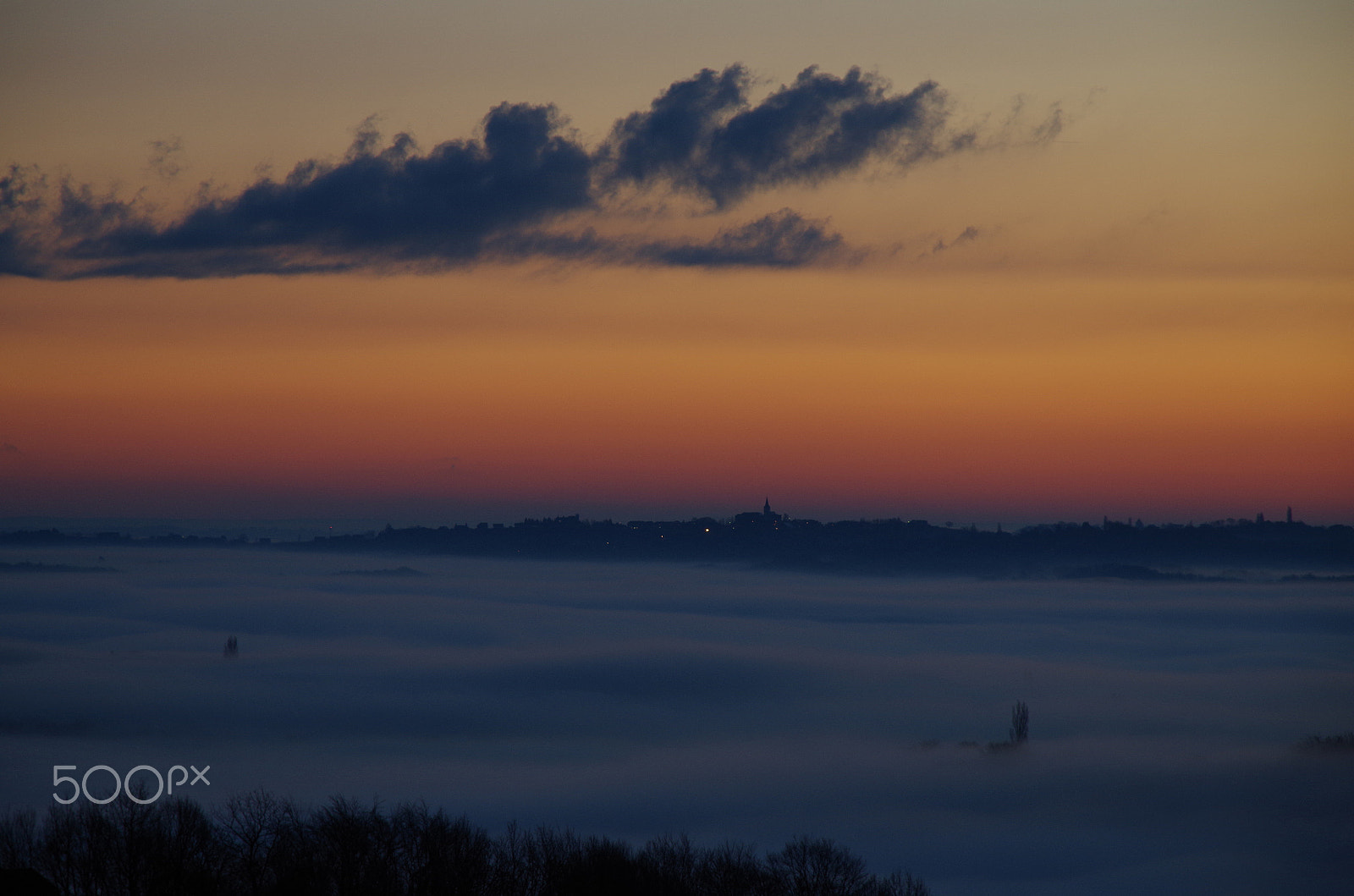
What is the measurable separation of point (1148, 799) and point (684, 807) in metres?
60.6

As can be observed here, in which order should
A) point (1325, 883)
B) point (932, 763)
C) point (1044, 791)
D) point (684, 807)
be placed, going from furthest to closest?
point (932, 763), point (1044, 791), point (684, 807), point (1325, 883)

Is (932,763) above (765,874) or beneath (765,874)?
beneath

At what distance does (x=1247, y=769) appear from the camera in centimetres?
15562

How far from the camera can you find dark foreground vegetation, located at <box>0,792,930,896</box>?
4012 centimetres

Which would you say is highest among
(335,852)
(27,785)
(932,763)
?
(335,852)

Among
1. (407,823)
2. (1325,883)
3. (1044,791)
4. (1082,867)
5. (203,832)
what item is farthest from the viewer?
(1044,791)

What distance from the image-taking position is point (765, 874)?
50.9m

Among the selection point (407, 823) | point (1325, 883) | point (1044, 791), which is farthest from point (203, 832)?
point (1044, 791)

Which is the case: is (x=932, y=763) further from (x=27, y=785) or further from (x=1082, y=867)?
(x=27, y=785)

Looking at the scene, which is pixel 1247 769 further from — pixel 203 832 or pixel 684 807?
pixel 203 832

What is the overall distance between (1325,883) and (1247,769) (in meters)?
67.8

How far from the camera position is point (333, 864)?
1702 inches

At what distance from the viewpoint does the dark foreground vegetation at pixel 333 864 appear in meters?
40.1

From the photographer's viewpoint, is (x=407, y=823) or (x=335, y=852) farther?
(x=407, y=823)
